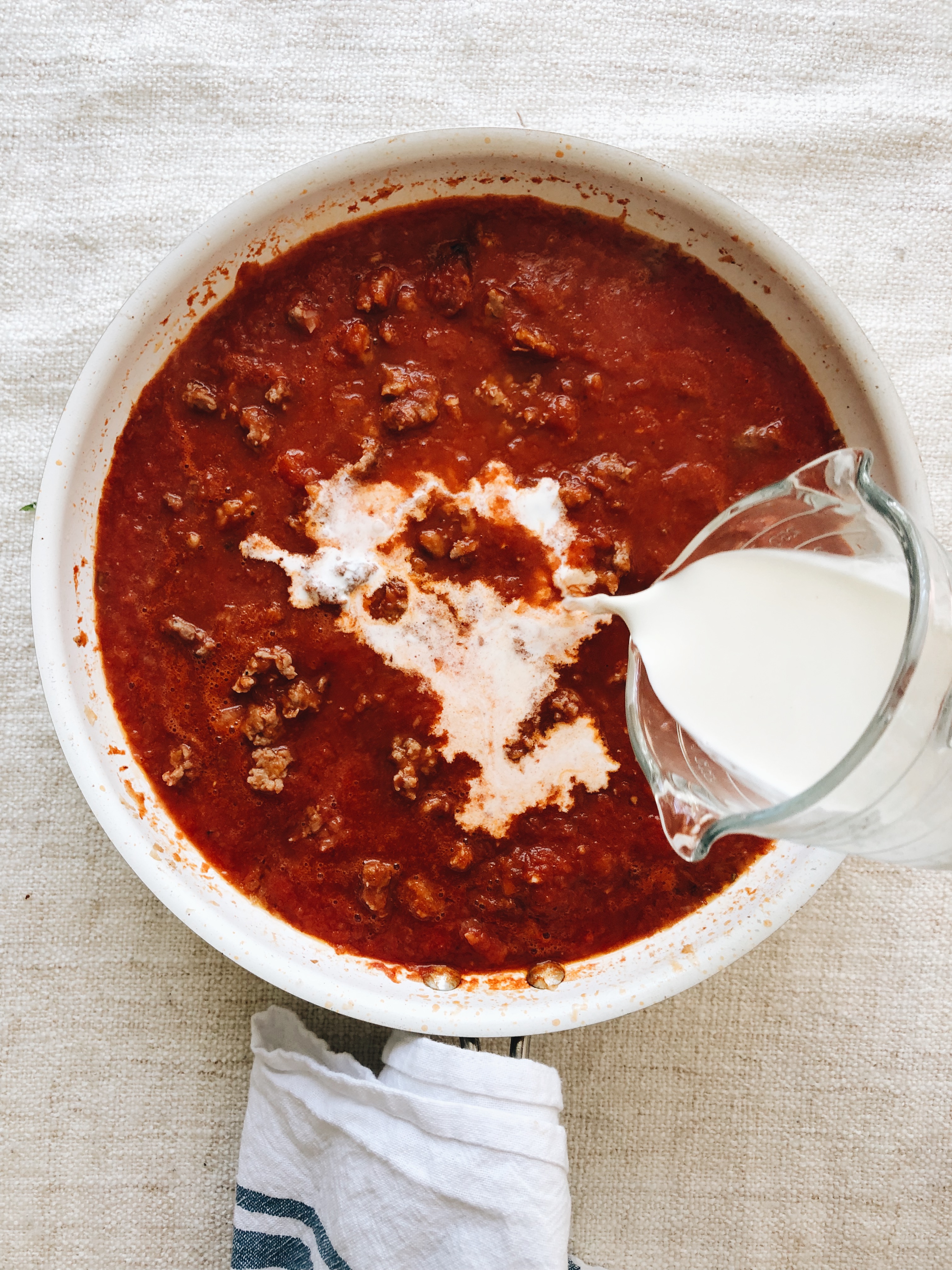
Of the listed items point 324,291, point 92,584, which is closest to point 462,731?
point 92,584

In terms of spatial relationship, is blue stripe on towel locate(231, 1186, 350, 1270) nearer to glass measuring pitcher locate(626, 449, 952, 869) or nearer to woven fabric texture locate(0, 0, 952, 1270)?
woven fabric texture locate(0, 0, 952, 1270)

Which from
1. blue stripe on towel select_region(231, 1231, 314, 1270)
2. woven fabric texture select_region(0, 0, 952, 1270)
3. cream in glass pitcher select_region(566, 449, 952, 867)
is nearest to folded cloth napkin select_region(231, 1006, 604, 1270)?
blue stripe on towel select_region(231, 1231, 314, 1270)

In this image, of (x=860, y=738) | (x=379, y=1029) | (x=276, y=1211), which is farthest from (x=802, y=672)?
(x=276, y=1211)

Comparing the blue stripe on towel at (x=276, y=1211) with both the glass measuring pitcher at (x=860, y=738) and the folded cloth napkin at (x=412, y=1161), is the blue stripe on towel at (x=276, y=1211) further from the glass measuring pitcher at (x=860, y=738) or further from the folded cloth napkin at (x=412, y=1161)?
the glass measuring pitcher at (x=860, y=738)

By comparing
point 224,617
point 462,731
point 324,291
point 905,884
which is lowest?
point 905,884

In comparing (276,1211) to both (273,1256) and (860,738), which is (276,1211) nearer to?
(273,1256)

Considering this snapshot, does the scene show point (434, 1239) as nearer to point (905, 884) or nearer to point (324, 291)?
point (905, 884)
